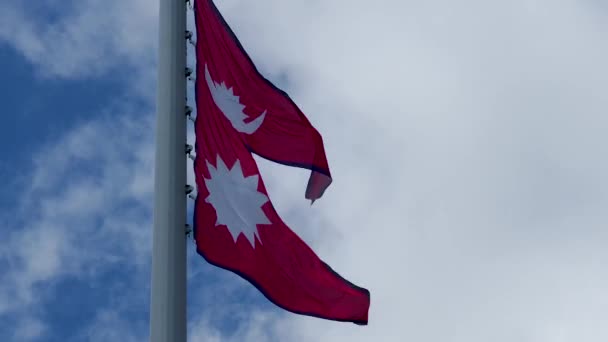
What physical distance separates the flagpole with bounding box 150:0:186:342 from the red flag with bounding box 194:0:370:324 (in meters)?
0.24

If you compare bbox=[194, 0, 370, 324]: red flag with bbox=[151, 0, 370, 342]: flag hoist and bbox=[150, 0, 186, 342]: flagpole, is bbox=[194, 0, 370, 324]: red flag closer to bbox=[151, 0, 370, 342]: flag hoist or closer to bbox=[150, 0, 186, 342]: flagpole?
bbox=[151, 0, 370, 342]: flag hoist

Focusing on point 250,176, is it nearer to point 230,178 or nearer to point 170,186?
point 230,178

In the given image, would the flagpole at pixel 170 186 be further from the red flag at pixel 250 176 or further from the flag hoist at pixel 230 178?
the red flag at pixel 250 176

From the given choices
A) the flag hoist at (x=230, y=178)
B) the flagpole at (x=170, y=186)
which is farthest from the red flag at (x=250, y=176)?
the flagpole at (x=170, y=186)

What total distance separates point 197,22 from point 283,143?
1.91 metres

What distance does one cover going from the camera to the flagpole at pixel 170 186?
10.3m

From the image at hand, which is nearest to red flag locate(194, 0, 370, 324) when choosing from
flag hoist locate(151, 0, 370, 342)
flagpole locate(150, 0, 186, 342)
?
flag hoist locate(151, 0, 370, 342)

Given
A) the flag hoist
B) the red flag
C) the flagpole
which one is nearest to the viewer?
the flagpole

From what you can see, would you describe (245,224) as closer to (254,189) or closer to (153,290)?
Result: (254,189)

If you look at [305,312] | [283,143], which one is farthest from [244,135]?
[305,312]

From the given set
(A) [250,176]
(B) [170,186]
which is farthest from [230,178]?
(B) [170,186]

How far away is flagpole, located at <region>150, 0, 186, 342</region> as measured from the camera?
405 inches

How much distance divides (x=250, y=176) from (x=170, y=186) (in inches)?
53.0

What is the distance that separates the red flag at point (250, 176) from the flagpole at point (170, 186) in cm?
24
